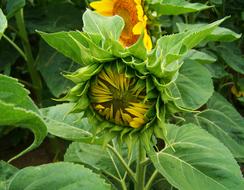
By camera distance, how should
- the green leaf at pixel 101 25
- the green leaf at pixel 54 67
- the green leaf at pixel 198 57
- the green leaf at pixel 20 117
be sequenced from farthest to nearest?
1. the green leaf at pixel 54 67
2. the green leaf at pixel 198 57
3. the green leaf at pixel 101 25
4. the green leaf at pixel 20 117

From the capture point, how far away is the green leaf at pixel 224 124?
1275mm

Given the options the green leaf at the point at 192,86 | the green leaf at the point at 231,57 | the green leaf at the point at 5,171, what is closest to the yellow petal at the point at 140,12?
the green leaf at the point at 192,86

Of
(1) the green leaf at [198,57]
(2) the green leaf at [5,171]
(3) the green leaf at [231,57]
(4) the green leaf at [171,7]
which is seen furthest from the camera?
(3) the green leaf at [231,57]

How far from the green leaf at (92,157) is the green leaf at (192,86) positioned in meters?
0.17

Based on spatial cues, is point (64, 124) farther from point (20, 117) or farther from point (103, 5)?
point (20, 117)

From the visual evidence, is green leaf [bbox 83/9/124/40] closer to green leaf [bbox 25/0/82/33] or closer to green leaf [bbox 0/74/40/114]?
green leaf [bbox 0/74/40/114]

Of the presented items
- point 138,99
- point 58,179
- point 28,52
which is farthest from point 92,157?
point 28,52

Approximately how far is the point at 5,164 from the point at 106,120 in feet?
0.50

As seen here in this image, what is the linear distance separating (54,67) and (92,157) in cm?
52

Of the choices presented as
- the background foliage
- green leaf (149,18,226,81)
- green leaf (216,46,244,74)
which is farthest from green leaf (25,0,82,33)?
green leaf (149,18,226,81)

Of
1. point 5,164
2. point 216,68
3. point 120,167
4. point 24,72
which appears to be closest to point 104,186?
point 5,164

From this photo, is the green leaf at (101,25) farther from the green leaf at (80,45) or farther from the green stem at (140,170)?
the green stem at (140,170)

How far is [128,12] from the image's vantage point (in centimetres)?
113

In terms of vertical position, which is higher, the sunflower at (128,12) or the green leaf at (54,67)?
the sunflower at (128,12)
